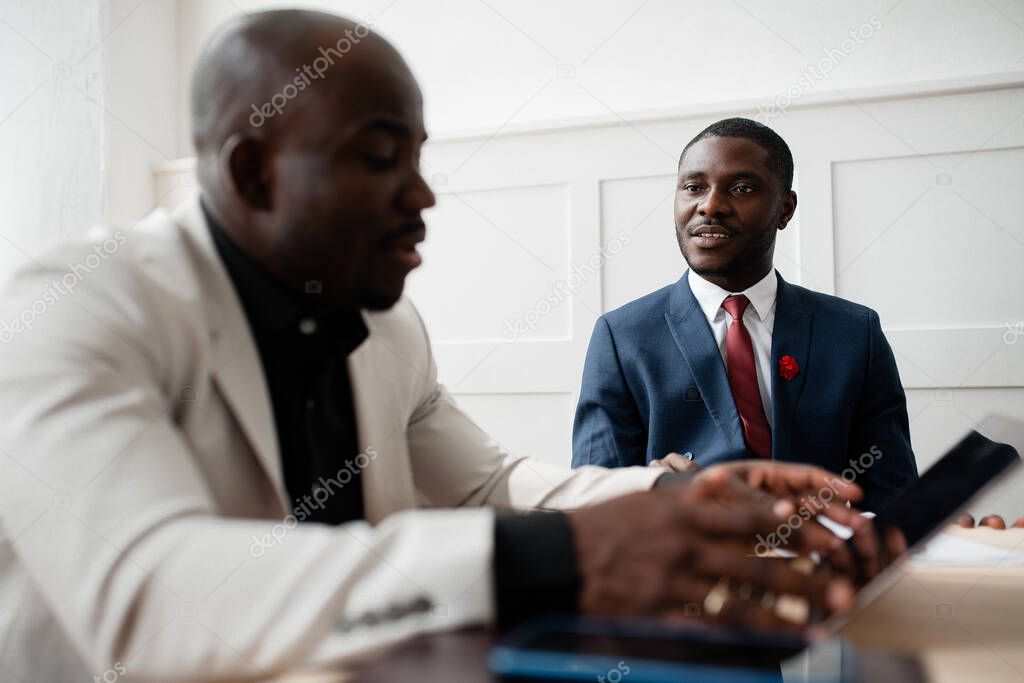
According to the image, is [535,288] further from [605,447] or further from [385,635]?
[385,635]

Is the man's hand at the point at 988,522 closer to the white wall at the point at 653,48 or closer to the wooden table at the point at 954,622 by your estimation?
the wooden table at the point at 954,622

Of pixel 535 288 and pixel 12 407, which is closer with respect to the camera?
pixel 12 407

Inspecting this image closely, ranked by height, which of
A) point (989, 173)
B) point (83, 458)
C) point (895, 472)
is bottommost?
point (895, 472)

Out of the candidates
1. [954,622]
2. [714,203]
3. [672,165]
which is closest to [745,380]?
[714,203]

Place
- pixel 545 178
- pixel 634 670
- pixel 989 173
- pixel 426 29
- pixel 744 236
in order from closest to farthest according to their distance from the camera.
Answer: pixel 634 670, pixel 744 236, pixel 989 173, pixel 545 178, pixel 426 29

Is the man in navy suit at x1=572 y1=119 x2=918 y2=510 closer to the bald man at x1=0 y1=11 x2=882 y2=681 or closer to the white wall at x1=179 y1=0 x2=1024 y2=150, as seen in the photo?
the bald man at x1=0 y1=11 x2=882 y2=681

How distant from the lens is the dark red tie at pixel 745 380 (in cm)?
164

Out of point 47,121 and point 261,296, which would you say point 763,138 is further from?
point 47,121

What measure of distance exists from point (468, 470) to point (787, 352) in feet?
2.83

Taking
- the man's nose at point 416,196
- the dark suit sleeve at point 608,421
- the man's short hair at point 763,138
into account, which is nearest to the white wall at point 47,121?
the dark suit sleeve at point 608,421

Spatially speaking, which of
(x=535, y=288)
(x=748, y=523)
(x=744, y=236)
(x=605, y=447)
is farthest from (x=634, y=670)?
(x=535, y=288)

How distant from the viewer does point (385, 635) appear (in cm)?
53

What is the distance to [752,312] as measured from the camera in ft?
5.86

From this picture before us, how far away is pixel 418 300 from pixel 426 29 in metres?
0.99
